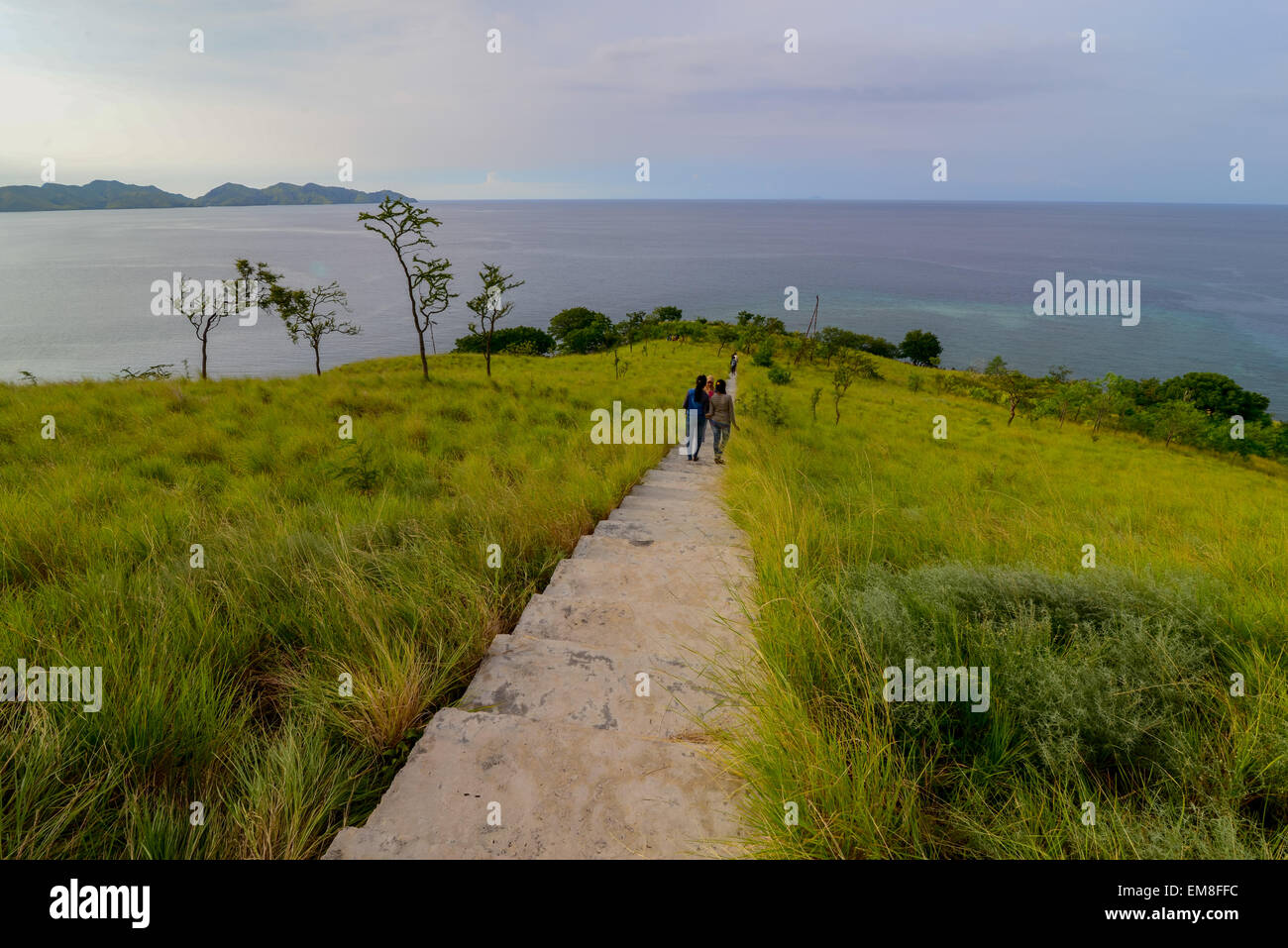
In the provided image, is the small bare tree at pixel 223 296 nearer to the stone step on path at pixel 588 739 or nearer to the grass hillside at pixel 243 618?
the grass hillside at pixel 243 618

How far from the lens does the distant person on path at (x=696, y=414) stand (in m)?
10.6

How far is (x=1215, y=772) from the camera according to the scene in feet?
7.19

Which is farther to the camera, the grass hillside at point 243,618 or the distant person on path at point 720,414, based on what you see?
the distant person on path at point 720,414

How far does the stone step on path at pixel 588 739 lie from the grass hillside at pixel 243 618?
0.31 meters

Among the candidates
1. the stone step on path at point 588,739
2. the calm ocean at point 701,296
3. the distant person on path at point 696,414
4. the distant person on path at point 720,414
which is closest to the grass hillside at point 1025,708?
the stone step on path at point 588,739

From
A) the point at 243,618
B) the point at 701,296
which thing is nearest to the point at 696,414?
the point at 243,618

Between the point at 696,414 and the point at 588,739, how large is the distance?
8401 millimetres

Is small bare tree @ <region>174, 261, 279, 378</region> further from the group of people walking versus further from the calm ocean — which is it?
A: the calm ocean

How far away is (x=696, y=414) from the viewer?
10.5m

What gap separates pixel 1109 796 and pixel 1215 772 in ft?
1.47

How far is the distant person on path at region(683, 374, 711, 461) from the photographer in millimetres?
10570

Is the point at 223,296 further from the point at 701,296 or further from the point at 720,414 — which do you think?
the point at 701,296
